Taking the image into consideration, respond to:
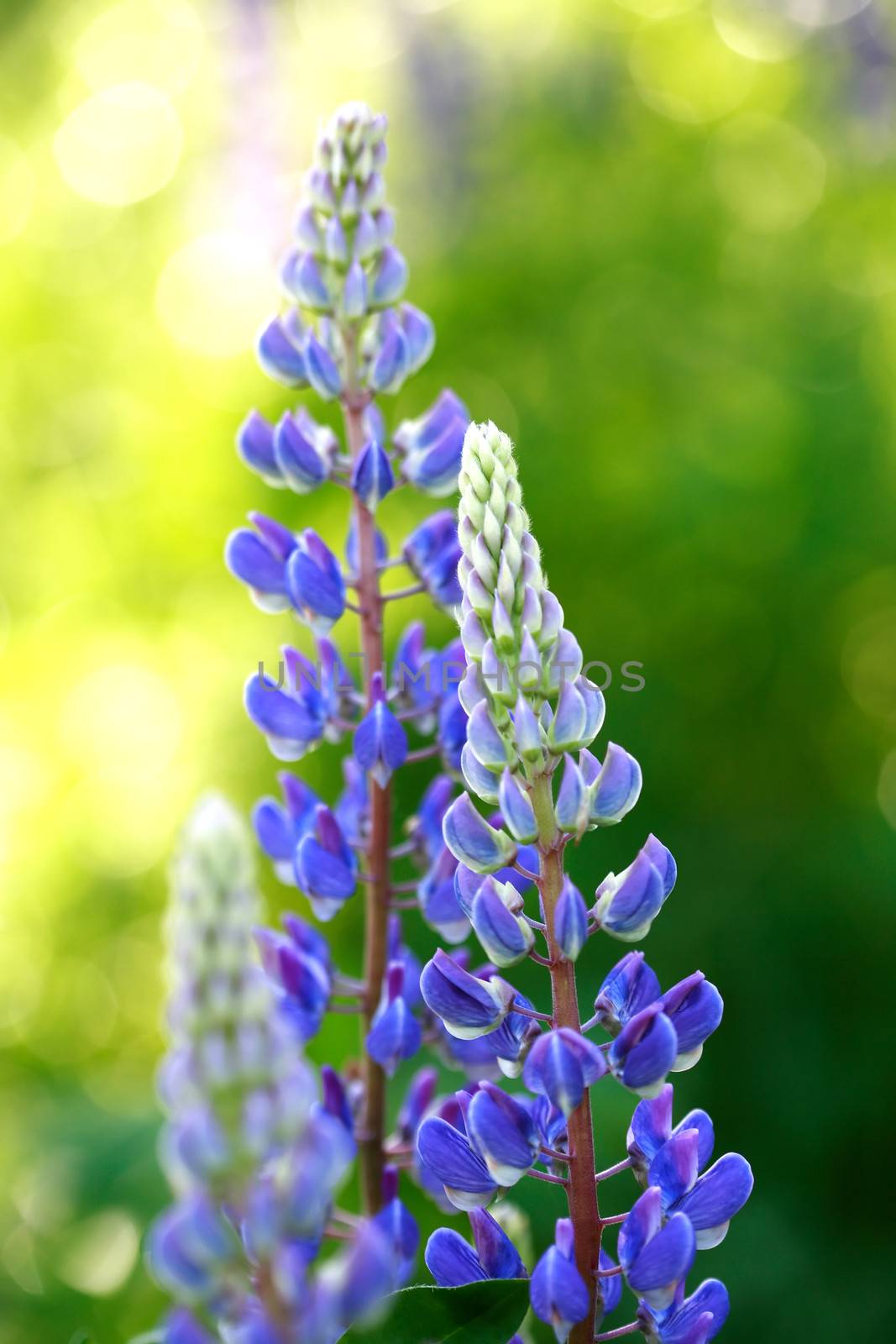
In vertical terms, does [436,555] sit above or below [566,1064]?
above

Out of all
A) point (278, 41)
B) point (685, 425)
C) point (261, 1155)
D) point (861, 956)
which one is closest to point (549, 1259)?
point (261, 1155)

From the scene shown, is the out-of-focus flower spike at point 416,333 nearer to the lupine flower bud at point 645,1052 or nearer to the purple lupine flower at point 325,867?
the purple lupine flower at point 325,867

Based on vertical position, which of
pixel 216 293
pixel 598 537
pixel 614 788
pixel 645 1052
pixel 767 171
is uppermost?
pixel 767 171

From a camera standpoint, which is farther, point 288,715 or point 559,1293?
point 288,715

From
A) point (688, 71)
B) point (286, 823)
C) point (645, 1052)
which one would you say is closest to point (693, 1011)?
point (645, 1052)

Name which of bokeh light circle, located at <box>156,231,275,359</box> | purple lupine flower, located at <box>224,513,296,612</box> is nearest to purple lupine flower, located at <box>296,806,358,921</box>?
purple lupine flower, located at <box>224,513,296,612</box>

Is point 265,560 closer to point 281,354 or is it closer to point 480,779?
point 281,354

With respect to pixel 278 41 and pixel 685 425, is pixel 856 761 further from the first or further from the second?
pixel 278 41
